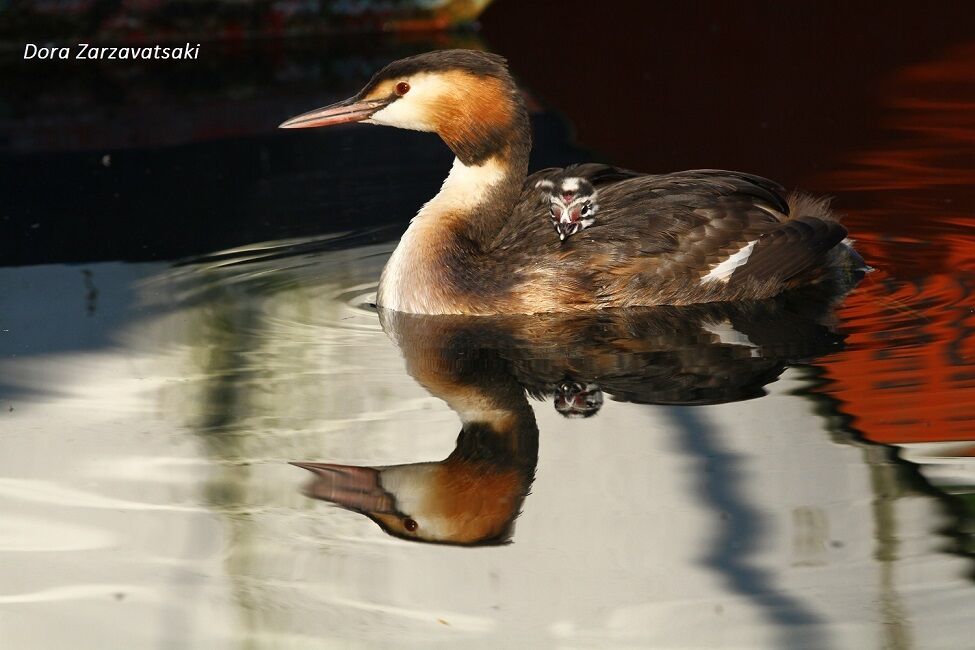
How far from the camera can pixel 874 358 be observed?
557 cm

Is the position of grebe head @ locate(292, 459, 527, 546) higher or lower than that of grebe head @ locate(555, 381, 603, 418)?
higher

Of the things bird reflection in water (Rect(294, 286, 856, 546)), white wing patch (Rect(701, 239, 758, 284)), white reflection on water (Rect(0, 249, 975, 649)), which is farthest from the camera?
white wing patch (Rect(701, 239, 758, 284))

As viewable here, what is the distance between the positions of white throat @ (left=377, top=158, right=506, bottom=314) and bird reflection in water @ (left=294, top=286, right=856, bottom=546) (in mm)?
78

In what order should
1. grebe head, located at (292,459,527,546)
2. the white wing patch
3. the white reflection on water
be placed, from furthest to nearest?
1. the white wing patch
2. grebe head, located at (292,459,527,546)
3. the white reflection on water

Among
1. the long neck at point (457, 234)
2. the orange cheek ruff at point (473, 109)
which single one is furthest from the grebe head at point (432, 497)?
the orange cheek ruff at point (473, 109)

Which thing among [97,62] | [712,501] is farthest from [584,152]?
[97,62]

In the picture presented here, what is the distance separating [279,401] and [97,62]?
10.3 meters

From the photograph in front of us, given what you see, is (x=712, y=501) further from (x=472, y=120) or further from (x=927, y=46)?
(x=927, y=46)

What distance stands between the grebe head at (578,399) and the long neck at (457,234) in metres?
1.05

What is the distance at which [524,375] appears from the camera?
18.3ft

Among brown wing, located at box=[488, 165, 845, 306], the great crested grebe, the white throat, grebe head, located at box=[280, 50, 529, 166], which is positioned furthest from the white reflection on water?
grebe head, located at box=[280, 50, 529, 166]

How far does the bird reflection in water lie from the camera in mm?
4363

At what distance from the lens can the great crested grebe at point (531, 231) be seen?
20.8ft

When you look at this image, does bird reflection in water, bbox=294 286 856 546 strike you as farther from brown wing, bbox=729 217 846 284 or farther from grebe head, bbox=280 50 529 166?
grebe head, bbox=280 50 529 166
